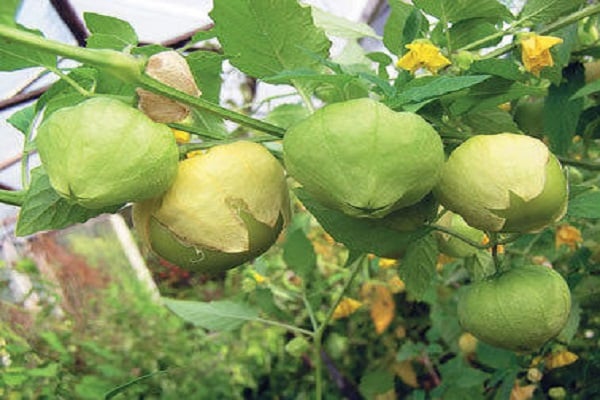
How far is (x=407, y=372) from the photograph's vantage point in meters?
1.73

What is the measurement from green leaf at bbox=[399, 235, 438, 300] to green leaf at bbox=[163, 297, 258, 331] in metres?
0.29

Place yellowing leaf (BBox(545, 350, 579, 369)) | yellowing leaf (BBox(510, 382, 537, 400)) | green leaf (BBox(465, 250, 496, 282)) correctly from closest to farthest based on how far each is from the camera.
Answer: green leaf (BBox(465, 250, 496, 282)), yellowing leaf (BBox(545, 350, 579, 369)), yellowing leaf (BBox(510, 382, 537, 400))

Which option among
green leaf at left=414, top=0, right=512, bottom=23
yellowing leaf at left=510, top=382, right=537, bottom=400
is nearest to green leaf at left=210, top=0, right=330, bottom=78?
green leaf at left=414, top=0, right=512, bottom=23

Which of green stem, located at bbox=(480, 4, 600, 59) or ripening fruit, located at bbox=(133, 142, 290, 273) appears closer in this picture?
ripening fruit, located at bbox=(133, 142, 290, 273)

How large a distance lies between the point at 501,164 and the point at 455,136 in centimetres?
7

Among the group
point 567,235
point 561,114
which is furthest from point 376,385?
point 561,114

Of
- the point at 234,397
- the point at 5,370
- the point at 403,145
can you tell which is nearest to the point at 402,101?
the point at 403,145

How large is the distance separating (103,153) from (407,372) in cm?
149

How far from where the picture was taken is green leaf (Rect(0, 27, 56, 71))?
41 centimetres

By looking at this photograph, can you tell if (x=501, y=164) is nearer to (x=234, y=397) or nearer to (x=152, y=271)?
(x=234, y=397)

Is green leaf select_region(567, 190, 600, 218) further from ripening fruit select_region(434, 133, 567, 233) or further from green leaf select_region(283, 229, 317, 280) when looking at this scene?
green leaf select_region(283, 229, 317, 280)

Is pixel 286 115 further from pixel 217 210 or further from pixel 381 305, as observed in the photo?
pixel 381 305

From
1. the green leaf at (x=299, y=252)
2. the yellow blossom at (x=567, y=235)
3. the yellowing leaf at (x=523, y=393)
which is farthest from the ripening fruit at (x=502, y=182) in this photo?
the yellowing leaf at (x=523, y=393)

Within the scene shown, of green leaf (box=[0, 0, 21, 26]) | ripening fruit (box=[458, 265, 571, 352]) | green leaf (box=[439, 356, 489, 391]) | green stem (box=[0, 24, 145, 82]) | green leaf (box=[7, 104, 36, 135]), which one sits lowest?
green leaf (box=[439, 356, 489, 391])
